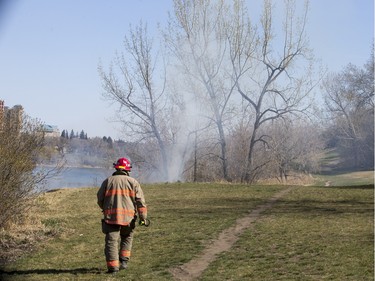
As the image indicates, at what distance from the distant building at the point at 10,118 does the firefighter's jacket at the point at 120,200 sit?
4554 mm

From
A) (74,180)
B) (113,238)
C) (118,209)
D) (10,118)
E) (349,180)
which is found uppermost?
(10,118)

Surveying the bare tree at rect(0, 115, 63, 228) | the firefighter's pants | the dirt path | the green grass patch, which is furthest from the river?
the green grass patch

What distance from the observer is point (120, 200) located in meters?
7.05

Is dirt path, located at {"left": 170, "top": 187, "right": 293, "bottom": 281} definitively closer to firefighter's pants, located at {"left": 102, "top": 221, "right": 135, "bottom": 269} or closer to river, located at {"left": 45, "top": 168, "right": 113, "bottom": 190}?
firefighter's pants, located at {"left": 102, "top": 221, "right": 135, "bottom": 269}

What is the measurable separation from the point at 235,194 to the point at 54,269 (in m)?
11.5

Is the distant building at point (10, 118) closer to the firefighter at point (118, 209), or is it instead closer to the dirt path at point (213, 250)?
the firefighter at point (118, 209)

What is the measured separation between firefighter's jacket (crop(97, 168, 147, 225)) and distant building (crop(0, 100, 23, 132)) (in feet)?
14.9

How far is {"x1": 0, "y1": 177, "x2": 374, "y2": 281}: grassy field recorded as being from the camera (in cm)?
721

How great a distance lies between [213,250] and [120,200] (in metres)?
2.67

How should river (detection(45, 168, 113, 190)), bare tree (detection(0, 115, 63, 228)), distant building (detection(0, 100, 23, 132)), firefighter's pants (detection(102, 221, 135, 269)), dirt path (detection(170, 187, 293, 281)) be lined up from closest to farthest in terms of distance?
firefighter's pants (detection(102, 221, 135, 269)) → dirt path (detection(170, 187, 293, 281)) → bare tree (detection(0, 115, 63, 228)) → distant building (detection(0, 100, 23, 132)) → river (detection(45, 168, 113, 190))

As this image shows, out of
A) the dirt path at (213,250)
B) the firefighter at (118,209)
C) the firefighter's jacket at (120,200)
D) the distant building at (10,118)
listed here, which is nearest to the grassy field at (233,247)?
the dirt path at (213,250)

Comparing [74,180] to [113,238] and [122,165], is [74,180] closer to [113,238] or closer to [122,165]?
[122,165]

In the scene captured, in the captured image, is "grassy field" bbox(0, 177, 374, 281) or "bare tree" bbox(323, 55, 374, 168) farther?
"bare tree" bbox(323, 55, 374, 168)

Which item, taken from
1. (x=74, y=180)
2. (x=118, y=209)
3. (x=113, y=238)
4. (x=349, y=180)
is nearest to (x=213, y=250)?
(x=113, y=238)
